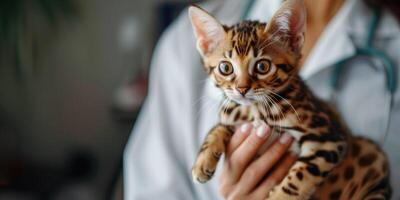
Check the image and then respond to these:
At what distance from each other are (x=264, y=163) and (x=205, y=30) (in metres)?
0.15

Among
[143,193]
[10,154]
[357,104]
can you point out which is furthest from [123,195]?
[357,104]

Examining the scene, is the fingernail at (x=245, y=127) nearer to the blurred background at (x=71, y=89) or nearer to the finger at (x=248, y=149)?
the finger at (x=248, y=149)

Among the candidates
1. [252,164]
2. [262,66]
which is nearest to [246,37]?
[262,66]

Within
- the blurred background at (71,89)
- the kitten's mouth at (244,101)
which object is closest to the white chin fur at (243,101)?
the kitten's mouth at (244,101)

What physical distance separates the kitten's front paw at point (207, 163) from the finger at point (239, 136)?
0.01 meters

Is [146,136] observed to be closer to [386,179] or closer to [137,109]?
[137,109]

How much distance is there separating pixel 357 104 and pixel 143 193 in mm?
253

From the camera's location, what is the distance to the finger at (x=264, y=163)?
53 centimetres

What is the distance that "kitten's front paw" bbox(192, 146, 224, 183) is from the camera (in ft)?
1.74

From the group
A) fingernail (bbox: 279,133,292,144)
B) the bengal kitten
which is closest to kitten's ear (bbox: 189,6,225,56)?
the bengal kitten

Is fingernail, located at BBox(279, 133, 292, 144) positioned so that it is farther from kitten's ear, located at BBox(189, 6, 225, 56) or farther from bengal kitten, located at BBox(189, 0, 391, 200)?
kitten's ear, located at BBox(189, 6, 225, 56)

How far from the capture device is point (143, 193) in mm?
603

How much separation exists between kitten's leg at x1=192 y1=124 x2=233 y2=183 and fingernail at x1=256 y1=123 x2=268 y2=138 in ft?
0.09

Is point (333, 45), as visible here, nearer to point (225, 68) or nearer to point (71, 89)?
point (225, 68)
